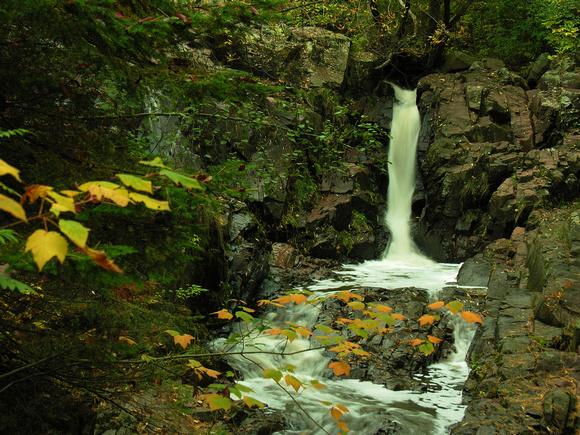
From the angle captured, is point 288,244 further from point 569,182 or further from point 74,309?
point 74,309

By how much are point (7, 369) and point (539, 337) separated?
17.7ft

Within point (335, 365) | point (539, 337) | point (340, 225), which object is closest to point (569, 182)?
point (340, 225)

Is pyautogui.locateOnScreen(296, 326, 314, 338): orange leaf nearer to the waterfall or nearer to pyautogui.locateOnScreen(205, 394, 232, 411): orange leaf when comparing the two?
pyautogui.locateOnScreen(205, 394, 232, 411): orange leaf

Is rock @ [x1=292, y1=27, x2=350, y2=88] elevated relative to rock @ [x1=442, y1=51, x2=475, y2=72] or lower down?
lower down

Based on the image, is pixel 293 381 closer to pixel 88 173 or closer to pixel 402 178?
pixel 88 173

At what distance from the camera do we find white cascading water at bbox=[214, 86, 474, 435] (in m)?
4.98

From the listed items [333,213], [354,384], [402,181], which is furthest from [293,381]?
[402,181]

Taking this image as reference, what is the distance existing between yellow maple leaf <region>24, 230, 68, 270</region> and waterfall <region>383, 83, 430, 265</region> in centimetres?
1244

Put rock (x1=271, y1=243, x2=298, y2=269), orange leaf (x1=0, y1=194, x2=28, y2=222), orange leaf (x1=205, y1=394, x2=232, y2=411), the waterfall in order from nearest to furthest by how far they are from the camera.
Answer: orange leaf (x1=0, y1=194, x2=28, y2=222), orange leaf (x1=205, y1=394, x2=232, y2=411), rock (x1=271, y1=243, x2=298, y2=269), the waterfall

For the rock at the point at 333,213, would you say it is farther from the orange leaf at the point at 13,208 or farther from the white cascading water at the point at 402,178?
the orange leaf at the point at 13,208

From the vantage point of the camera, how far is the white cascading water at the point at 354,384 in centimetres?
498

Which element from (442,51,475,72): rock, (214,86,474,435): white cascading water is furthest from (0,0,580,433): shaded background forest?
(442,51,475,72): rock

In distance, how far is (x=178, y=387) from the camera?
3773 mm

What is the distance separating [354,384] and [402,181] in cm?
971
